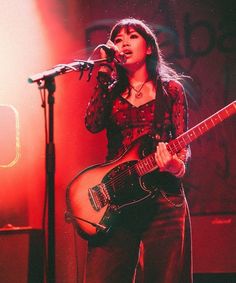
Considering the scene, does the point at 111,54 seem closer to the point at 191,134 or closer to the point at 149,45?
the point at 149,45

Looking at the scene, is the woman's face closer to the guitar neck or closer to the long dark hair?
the long dark hair

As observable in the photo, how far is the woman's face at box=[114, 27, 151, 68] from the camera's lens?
2379 mm

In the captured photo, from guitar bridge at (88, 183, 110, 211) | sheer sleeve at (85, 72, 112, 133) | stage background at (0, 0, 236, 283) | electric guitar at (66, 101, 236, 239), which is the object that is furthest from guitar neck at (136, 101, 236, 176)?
stage background at (0, 0, 236, 283)

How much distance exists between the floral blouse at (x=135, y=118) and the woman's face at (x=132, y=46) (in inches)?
7.3

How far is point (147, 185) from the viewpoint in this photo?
2203 millimetres

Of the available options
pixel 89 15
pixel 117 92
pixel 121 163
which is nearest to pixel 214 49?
pixel 89 15

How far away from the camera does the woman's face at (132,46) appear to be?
2379 millimetres

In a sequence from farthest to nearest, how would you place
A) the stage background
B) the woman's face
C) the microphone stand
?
1. the stage background
2. the woman's face
3. the microphone stand

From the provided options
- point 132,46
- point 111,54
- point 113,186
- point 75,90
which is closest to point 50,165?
point 113,186

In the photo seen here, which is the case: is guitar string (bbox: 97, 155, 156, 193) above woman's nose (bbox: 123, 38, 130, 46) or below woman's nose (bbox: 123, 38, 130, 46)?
below

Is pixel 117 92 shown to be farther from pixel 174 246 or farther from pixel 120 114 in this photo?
pixel 174 246

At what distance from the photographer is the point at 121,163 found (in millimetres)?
2277

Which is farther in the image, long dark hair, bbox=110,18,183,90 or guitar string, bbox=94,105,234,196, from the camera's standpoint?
long dark hair, bbox=110,18,183,90

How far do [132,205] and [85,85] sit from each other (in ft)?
4.81
